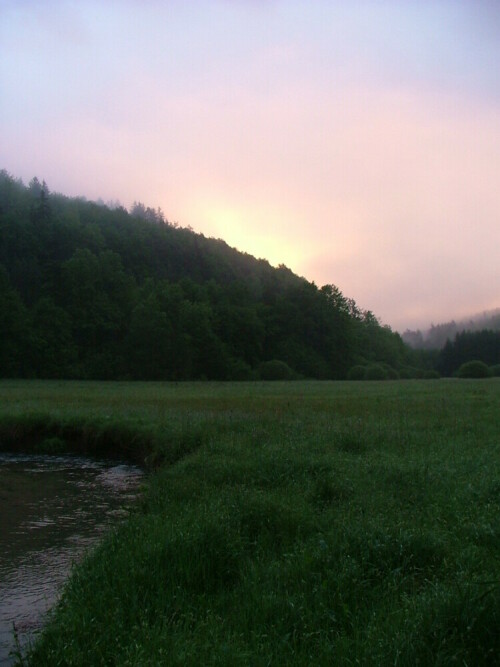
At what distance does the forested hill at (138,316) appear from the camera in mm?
83125

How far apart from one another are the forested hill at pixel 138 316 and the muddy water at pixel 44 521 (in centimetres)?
6497

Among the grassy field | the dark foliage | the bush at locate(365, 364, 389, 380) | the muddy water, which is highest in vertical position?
the dark foliage

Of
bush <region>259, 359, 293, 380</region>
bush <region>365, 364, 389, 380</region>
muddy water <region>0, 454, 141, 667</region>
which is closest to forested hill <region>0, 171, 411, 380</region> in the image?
bush <region>259, 359, 293, 380</region>

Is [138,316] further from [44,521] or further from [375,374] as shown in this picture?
[44,521]

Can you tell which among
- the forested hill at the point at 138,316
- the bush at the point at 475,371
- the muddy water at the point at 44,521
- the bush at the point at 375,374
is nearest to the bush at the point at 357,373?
the bush at the point at 375,374

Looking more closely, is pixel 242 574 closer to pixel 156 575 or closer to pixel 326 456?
pixel 156 575

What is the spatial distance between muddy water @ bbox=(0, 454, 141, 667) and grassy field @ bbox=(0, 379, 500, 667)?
29.3 inches

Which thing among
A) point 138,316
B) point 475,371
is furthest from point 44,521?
point 138,316

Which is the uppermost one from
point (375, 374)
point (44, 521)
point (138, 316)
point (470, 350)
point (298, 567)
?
point (138, 316)

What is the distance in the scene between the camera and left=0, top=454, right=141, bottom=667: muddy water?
7348 mm

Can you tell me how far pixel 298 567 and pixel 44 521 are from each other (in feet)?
21.6

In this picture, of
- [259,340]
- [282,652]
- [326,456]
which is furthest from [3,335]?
[282,652]

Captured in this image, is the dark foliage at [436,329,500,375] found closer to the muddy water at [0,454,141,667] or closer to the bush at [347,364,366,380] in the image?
the bush at [347,364,366,380]

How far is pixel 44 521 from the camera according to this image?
1130 cm
